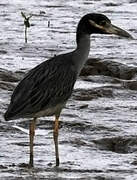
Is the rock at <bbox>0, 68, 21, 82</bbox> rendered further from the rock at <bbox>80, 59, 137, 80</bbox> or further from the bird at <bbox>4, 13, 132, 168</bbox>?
the bird at <bbox>4, 13, 132, 168</bbox>

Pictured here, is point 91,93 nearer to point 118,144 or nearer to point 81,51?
point 118,144

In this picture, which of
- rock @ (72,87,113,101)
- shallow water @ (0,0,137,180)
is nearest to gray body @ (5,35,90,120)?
shallow water @ (0,0,137,180)

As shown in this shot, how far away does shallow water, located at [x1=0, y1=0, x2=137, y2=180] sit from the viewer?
8398 mm

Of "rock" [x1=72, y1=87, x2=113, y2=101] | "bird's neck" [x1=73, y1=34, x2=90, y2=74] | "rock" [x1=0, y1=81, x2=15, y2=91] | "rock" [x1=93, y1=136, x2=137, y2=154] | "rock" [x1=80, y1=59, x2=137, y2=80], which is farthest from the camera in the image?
"rock" [x1=80, y1=59, x2=137, y2=80]

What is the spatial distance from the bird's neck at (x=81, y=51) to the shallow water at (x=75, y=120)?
0.83 meters

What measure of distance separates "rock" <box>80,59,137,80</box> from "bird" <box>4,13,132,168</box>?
3.79m

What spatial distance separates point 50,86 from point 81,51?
64 centimetres

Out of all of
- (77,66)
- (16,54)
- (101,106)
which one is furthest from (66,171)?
(16,54)

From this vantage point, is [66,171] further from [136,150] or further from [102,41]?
[102,41]

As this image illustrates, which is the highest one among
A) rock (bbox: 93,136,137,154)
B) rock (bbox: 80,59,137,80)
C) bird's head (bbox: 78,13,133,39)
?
bird's head (bbox: 78,13,133,39)

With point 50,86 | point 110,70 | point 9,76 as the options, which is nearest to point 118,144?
point 50,86

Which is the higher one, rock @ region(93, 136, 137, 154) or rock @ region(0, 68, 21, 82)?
rock @ region(93, 136, 137, 154)

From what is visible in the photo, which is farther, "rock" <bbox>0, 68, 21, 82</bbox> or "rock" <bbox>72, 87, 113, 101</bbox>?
"rock" <bbox>0, 68, 21, 82</bbox>

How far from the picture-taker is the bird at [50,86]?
8.49 m
